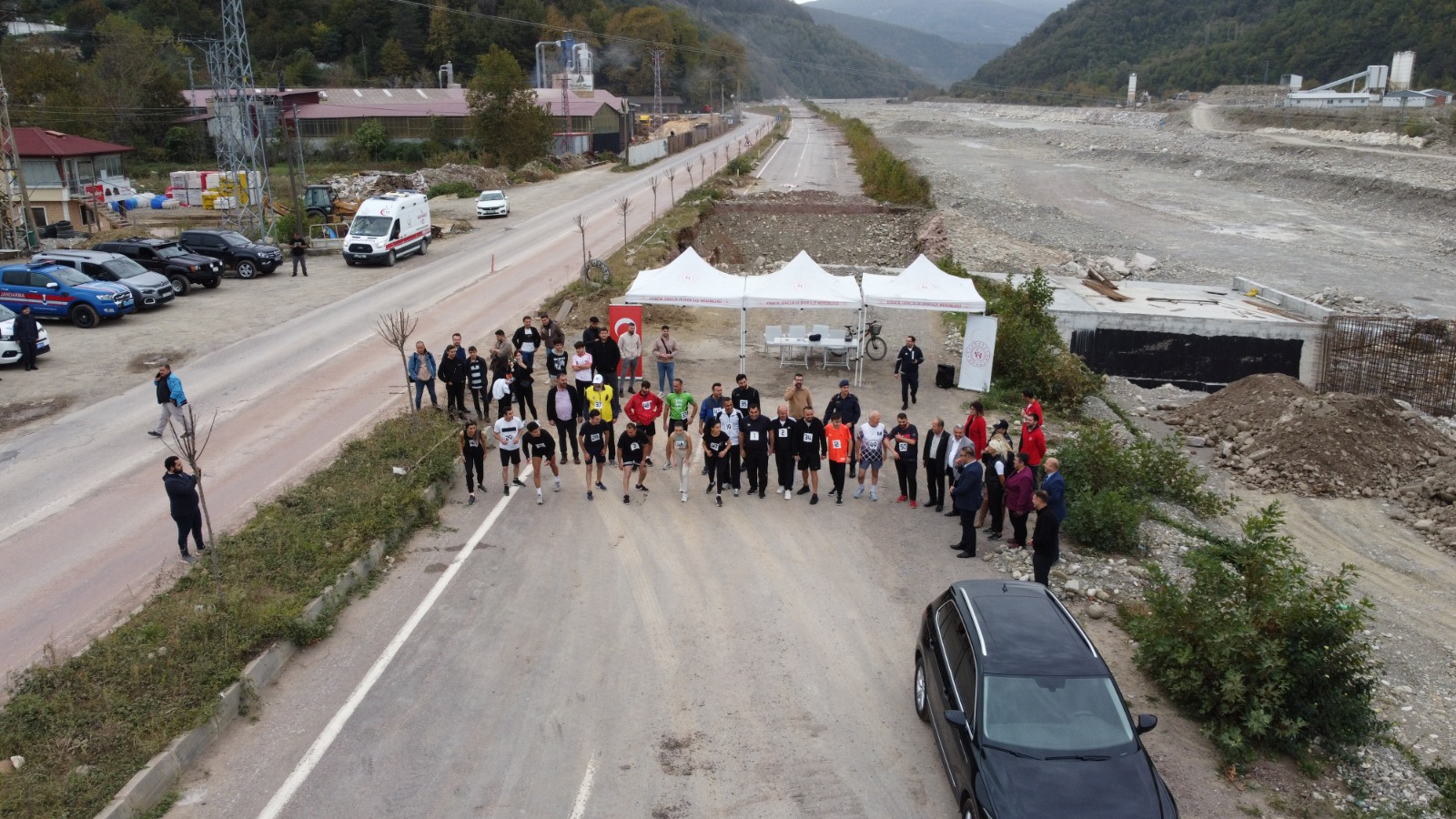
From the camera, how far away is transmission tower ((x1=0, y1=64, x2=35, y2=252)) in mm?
33031

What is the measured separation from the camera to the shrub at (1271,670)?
29.5 feet

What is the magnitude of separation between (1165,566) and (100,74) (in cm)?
9892

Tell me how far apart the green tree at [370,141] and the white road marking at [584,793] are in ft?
260

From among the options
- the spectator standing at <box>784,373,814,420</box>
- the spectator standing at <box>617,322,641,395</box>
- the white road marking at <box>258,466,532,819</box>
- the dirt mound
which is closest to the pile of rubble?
the dirt mound

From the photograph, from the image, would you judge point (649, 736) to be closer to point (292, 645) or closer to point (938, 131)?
point (292, 645)

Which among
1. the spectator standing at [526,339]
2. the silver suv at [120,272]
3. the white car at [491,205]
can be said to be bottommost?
the spectator standing at [526,339]

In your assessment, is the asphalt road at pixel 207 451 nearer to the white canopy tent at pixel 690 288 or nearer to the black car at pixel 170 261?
the black car at pixel 170 261

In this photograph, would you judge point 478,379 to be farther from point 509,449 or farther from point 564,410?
point 509,449

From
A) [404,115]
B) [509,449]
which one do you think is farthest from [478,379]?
[404,115]

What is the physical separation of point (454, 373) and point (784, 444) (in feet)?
22.0

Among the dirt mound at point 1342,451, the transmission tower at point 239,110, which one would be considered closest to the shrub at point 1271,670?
the dirt mound at point 1342,451

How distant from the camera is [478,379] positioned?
1772 centimetres

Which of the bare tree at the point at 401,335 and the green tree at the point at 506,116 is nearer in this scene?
the bare tree at the point at 401,335

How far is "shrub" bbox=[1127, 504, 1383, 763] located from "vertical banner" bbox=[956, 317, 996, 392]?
10.6m
